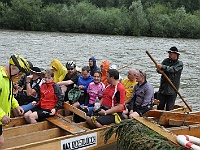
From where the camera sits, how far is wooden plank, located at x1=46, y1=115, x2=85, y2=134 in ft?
22.2

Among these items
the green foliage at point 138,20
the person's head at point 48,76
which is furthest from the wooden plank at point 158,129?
the green foliage at point 138,20

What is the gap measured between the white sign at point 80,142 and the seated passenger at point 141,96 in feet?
3.18

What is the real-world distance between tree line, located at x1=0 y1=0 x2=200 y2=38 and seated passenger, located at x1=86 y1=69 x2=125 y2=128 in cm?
3367

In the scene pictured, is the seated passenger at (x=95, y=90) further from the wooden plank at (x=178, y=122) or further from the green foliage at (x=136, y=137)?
the wooden plank at (x=178, y=122)

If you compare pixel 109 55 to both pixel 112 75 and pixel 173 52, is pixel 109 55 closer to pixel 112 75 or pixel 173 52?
pixel 173 52

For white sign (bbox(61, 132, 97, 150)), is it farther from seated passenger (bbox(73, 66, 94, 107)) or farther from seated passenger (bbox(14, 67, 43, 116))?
seated passenger (bbox(14, 67, 43, 116))

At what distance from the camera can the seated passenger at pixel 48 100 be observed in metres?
7.16

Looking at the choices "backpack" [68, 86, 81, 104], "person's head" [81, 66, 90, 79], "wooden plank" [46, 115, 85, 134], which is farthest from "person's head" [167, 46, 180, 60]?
"wooden plank" [46, 115, 85, 134]

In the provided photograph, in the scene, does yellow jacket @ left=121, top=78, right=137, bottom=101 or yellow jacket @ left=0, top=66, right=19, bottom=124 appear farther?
yellow jacket @ left=121, top=78, right=137, bottom=101

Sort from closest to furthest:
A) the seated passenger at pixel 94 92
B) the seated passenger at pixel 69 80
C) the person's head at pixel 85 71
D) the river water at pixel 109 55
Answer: the seated passenger at pixel 94 92, the person's head at pixel 85 71, the seated passenger at pixel 69 80, the river water at pixel 109 55

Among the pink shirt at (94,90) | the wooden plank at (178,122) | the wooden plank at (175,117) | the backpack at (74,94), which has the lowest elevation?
the wooden plank at (178,122)

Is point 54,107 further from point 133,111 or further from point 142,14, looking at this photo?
point 142,14

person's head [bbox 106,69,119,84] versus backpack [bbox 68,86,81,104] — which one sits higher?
person's head [bbox 106,69,119,84]

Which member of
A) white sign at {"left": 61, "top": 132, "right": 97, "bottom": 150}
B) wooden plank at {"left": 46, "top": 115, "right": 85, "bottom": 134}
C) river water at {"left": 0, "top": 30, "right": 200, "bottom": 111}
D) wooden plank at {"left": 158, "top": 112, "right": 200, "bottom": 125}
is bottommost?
river water at {"left": 0, "top": 30, "right": 200, "bottom": 111}
